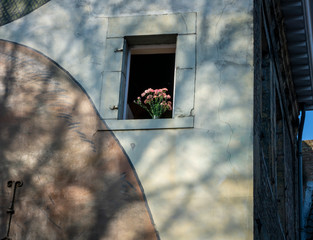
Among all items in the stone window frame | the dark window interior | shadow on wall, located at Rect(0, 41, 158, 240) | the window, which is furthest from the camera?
the dark window interior

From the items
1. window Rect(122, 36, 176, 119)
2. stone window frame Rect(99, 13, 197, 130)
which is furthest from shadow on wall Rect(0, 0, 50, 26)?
window Rect(122, 36, 176, 119)

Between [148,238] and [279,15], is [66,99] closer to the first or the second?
[148,238]

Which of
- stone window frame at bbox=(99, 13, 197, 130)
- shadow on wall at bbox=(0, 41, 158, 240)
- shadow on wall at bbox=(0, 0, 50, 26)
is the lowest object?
shadow on wall at bbox=(0, 41, 158, 240)

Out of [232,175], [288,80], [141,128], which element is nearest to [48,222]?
[141,128]

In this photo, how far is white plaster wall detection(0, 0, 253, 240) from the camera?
22.4ft

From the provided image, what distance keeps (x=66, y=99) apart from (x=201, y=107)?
1837mm

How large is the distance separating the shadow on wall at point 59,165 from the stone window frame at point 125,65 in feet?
0.91

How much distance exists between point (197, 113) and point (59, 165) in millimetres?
1891

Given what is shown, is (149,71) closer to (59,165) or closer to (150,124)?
(150,124)

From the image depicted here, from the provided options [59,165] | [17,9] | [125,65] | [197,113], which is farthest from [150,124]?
[17,9]

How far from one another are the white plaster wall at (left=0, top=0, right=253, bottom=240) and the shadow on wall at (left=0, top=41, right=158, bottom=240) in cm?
19

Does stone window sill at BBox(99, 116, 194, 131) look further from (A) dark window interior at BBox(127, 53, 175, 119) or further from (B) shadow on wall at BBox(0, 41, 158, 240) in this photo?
(A) dark window interior at BBox(127, 53, 175, 119)

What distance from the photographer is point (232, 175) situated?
22.8 feet

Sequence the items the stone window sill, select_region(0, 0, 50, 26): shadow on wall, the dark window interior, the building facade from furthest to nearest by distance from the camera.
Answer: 1. the dark window interior
2. select_region(0, 0, 50, 26): shadow on wall
3. the stone window sill
4. the building facade
